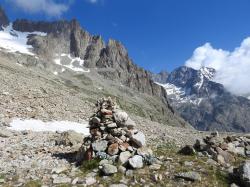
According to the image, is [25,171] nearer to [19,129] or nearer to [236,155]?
[236,155]

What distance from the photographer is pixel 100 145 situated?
75.3ft

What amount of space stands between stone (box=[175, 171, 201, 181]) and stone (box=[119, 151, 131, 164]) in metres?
3.33

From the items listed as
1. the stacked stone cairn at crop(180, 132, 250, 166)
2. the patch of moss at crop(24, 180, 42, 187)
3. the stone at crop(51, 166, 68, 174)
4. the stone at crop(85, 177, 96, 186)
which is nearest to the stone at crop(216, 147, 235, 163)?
the stacked stone cairn at crop(180, 132, 250, 166)

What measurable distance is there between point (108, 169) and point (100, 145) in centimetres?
313

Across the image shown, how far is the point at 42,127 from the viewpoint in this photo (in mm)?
41406

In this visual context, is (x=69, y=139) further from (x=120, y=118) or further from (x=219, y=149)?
(x=219, y=149)

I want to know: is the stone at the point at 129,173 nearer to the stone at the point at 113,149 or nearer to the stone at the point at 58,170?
the stone at the point at 113,149

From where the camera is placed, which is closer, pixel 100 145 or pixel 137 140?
pixel 100 145

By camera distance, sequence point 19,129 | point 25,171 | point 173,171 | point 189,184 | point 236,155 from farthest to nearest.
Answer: point 19,129, point 236,155, point 25,171, point 173,171, point 189,184

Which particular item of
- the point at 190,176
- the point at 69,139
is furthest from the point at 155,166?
the point at 69,139

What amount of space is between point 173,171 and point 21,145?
1315cm

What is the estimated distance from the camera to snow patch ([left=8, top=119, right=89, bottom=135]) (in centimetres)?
3866

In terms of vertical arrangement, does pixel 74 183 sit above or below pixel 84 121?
below

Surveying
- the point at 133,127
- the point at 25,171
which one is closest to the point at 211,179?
the point at 133,127
